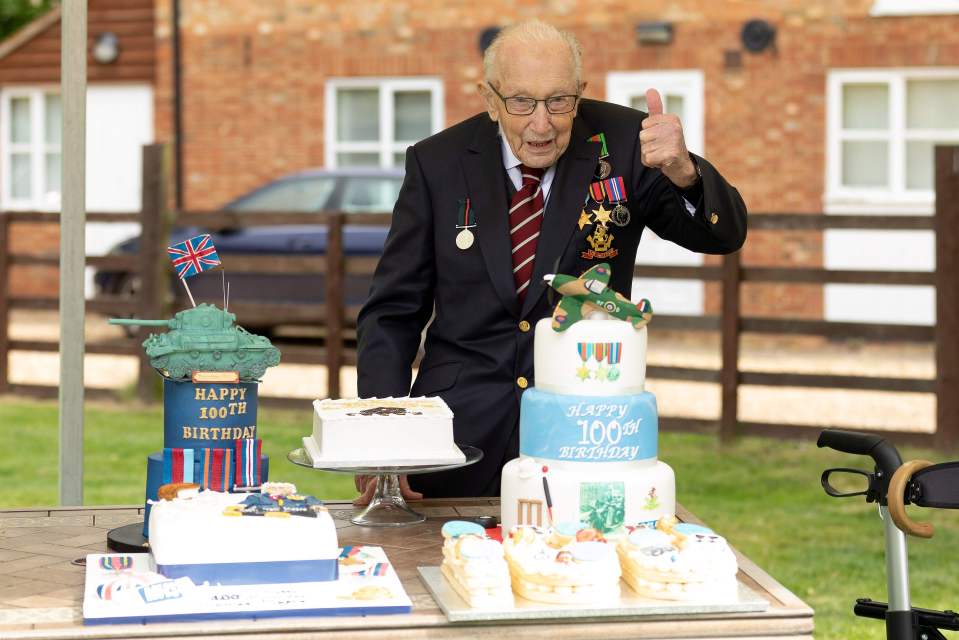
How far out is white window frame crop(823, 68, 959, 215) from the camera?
13992 millimetres

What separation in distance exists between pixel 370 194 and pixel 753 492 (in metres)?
6.31

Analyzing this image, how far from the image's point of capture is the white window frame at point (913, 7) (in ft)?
45.2

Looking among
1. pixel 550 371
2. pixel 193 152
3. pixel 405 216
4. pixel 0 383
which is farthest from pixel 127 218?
pixel 550 371

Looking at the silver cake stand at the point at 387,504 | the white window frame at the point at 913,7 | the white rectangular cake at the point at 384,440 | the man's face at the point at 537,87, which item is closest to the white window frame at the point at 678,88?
the white window frame at the point at 913,7

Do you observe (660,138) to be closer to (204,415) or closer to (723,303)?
(204,415)

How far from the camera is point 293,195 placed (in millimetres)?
12984

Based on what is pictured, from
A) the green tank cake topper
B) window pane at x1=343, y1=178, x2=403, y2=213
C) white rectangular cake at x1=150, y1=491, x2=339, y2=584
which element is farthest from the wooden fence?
white rectangular cake at x1=150, y1=491, x2=339, y2=584

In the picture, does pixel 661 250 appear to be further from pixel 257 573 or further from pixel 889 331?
pixel 257 573

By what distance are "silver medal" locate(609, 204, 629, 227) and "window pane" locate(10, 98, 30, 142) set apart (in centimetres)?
1520

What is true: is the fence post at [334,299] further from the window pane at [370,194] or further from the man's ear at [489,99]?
the man's ear at [489,99]

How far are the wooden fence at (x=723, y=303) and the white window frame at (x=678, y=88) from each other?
556cm

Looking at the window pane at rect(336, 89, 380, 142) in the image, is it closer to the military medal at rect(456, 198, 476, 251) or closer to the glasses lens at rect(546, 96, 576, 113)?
the military medal at rect(456, 198, 476, 251)

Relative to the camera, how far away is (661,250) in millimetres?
14594

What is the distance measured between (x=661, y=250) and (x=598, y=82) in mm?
1797
